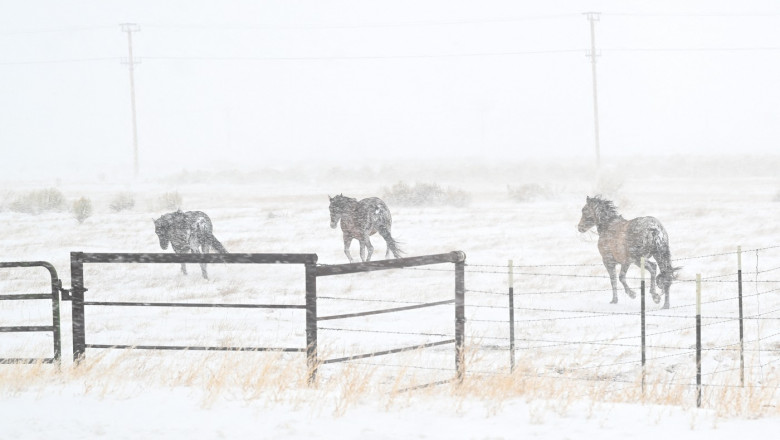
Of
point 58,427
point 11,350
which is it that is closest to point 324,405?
point 58,427

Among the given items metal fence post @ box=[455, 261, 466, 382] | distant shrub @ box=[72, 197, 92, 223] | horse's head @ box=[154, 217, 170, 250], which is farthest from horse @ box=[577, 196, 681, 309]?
distant shrub @ box=[72, 197, 92, 223]

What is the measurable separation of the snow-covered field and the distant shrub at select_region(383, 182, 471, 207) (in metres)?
9.25

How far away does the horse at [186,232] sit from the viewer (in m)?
18.8

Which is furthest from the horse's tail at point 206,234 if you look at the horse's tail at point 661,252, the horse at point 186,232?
the horse's tail at point 661,252

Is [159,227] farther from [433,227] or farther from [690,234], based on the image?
[690,234]

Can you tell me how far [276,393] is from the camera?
7090 mm

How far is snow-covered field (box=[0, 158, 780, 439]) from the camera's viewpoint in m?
6.61

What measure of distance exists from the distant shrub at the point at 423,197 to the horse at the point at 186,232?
869 inches

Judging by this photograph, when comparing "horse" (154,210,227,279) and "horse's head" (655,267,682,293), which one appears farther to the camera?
"horse" (154,210,227,279)

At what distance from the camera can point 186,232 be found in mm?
18797

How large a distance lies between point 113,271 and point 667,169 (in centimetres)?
7322

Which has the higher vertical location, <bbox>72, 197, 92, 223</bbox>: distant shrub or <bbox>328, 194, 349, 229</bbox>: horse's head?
<bbox>328, 194, 349, 229</bbox>: horse's head

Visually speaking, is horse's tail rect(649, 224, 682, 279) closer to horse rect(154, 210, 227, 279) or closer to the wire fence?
the wire fence

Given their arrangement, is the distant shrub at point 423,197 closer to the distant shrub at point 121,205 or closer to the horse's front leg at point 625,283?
the distant shrub at point 121,205
